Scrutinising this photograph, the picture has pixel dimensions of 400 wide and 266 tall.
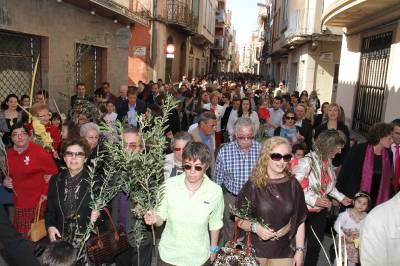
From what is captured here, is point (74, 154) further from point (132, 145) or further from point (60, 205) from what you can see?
point (132, 145)

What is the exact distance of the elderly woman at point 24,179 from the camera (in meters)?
4.32

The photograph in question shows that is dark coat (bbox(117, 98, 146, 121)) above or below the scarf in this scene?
above

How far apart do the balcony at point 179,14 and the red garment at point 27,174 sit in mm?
17305

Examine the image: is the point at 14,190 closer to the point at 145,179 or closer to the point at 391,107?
the point at 145,179

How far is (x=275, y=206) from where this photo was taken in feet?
10.1

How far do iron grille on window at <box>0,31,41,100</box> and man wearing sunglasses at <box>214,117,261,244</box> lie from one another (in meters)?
6.18

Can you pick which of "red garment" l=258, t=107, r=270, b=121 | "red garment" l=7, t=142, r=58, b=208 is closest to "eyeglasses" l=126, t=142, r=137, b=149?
"red garment" l=7, t=142, r=58, b=208

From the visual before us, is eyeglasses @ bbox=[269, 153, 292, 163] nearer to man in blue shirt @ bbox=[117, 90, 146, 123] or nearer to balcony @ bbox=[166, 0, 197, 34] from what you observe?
man in blue shirt @ bbox=[117, 90, 146, 123]

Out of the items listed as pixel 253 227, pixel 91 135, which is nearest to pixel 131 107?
pixel 91 135

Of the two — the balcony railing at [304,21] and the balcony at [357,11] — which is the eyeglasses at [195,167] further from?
the balcony railing at [304,21]

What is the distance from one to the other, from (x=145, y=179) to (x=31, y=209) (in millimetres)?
2070

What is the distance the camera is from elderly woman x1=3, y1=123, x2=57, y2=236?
432 cm

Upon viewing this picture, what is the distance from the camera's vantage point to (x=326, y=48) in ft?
59.4

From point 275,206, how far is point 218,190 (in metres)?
0.47
